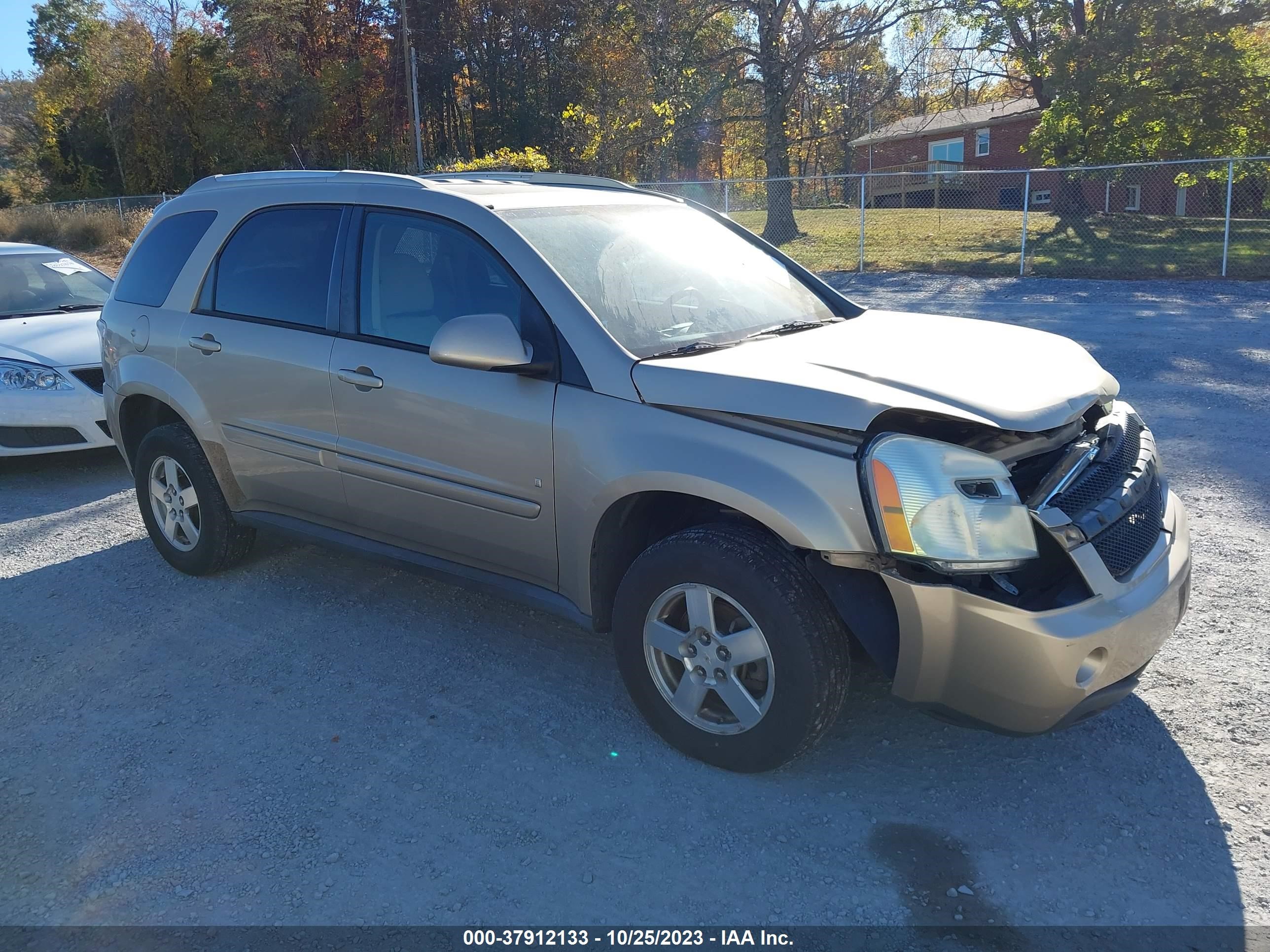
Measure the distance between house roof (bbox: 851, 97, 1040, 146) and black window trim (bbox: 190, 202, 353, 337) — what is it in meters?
37.5

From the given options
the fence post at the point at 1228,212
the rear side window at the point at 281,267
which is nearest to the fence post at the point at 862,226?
the fence post at the point at 1228,212

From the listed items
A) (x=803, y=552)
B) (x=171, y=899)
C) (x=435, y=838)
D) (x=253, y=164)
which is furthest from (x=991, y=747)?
(x=253, y=164)

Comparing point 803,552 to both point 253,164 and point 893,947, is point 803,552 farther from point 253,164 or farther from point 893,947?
point 253,164

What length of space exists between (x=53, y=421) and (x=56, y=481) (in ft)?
1.81

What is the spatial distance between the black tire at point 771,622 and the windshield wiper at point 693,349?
2.17ft

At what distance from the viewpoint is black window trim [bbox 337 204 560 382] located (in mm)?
3715

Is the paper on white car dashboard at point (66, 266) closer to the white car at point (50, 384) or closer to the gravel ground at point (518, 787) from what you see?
the white car at point (50, 384)

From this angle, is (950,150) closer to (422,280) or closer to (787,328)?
(787,328)

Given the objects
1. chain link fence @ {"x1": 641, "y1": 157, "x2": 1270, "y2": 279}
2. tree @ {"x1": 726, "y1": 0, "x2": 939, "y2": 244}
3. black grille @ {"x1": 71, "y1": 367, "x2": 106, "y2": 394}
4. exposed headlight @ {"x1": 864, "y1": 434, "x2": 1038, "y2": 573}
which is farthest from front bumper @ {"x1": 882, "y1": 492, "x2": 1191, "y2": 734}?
tree @ {"x1": 726, "y1": 0, "x2": 939, "y2": 244}

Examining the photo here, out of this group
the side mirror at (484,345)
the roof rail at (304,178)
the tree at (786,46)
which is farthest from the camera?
the tree at (786,46)

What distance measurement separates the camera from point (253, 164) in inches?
1463

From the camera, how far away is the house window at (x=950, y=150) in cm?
4462

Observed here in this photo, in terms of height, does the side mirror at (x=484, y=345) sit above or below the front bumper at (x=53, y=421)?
above

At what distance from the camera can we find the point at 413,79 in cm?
3112
